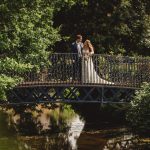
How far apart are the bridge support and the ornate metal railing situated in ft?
1.14

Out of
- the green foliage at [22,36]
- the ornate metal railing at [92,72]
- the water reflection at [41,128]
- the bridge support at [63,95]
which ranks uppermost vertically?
the green foliage at [22,36]

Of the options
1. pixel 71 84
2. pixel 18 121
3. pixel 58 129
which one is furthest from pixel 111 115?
pixel 71 84

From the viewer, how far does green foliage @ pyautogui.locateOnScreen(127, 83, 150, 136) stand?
2347 cm

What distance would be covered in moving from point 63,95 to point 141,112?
11.3ft

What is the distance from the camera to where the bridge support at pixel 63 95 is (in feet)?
75.4

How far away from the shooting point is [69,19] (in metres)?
32.0

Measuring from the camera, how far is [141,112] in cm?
2359

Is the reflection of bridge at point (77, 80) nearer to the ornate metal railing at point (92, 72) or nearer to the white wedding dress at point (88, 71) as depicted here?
the ornate metal railing at point (92, 72)

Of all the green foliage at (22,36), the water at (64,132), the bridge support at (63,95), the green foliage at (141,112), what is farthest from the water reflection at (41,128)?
the green foliage at (22,36)

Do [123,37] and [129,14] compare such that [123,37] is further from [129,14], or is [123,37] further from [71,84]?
[71,84]

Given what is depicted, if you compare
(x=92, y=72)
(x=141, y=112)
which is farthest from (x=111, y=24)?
(x=141, y=112)

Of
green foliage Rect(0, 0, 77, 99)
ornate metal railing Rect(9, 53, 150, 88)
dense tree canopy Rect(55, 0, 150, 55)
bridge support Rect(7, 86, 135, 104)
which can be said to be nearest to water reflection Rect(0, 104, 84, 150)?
bridge support Rect(7, 86, 135, 104)

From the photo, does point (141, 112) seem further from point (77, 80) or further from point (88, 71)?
point (77, 80)

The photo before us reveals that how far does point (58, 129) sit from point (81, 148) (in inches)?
203
